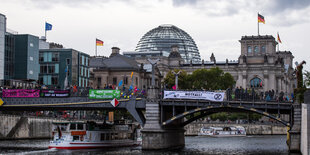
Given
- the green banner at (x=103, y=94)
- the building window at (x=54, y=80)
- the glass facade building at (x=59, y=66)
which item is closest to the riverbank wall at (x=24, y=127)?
the glass facade building at (x=59, y=66)

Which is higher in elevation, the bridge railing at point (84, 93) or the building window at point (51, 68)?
the building window at point (51, 68)

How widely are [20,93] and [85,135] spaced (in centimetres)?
987

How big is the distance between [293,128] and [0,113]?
5018cm

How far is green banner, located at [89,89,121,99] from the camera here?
68.1m

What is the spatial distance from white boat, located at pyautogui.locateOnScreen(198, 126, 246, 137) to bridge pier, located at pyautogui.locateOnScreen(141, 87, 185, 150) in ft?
188

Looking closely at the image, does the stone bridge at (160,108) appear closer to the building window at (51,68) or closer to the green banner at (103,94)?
the green banner at (103,94)

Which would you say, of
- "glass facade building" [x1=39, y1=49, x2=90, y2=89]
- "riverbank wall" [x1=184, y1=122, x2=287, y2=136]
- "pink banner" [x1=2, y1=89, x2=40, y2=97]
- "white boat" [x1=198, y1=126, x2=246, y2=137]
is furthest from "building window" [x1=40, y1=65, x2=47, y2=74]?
"pink banner" [x1=2, y1=89, x2=40, y2=97]

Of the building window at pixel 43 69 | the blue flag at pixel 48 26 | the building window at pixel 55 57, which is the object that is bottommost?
the building window at pixel 43 69

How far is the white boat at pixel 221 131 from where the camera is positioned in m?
125

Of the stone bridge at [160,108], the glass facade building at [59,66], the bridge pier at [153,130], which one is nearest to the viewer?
the stone bridge at [160,108]

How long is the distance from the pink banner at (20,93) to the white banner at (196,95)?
16826 mm

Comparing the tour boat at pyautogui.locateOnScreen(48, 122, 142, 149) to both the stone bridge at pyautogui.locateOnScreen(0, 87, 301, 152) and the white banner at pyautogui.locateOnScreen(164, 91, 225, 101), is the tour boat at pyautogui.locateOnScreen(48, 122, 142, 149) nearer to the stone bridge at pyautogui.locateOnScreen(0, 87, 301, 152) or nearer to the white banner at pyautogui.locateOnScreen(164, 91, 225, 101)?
the stone bridge at pyautogui.locateOnScreen(0, 87, 301, 152)

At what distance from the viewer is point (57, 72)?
116 metres

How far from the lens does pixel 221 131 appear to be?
126938 millimetres
